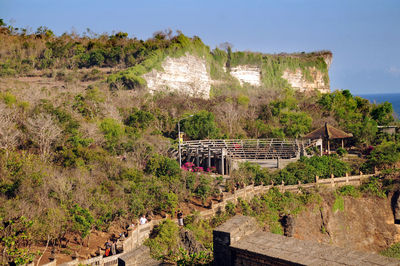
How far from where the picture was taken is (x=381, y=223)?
29078 millimetres

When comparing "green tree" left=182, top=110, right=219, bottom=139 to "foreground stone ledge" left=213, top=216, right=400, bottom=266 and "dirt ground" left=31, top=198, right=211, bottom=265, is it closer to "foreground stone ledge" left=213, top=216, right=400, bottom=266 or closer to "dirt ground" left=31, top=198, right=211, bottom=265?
"dirt ground" left=31, top=198, right=211, bottom=265

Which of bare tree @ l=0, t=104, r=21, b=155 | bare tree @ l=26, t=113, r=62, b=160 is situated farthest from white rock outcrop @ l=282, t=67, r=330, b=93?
bare tree @ l=0, t=104, r=21, b=155

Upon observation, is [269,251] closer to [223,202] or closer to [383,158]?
[223,202]

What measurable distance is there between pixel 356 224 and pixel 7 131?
2248cm

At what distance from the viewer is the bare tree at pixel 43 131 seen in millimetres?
27328

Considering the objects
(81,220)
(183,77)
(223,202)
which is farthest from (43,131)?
(183,77)

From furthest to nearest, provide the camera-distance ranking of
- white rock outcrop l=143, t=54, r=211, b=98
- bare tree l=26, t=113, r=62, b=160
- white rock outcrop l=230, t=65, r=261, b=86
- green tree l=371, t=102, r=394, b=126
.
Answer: white rock outcrop l=230, t=65, r=261, b=86 → white rock outcrop l=143, t=54, r=211, b=98 → green tree l=371, t=102, r=394, b=126 → bare tree l=26, t=113, r=62, b=160

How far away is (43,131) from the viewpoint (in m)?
27.3

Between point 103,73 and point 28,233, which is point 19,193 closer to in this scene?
point 28,233

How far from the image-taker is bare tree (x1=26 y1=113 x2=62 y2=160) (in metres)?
27.3

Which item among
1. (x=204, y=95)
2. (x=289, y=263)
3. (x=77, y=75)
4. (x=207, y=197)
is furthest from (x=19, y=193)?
(x=204, y=95)

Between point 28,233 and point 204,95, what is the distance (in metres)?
41.0

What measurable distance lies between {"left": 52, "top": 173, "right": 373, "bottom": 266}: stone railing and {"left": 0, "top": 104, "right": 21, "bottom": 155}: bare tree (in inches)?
380

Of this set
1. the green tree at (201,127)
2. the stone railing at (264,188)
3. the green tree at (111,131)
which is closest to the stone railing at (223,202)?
the stone railing at (264,188)
